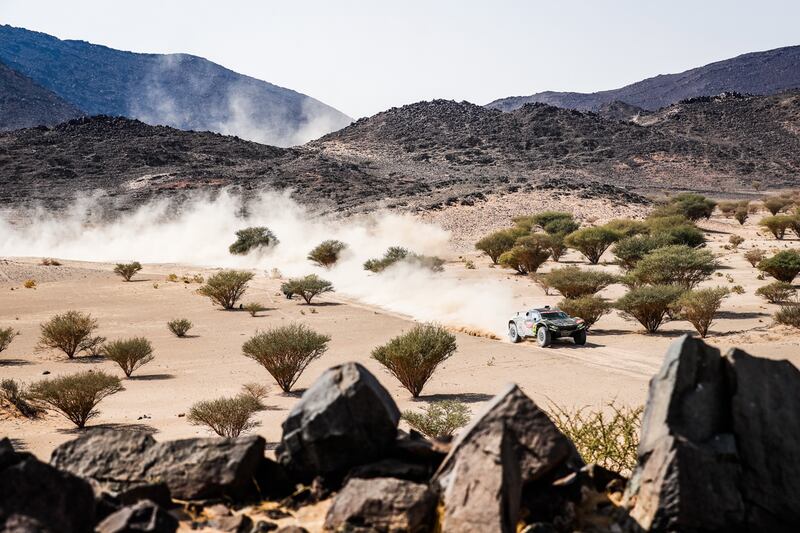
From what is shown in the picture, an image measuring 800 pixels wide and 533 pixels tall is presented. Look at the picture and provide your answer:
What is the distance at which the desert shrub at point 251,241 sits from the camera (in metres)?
56.2

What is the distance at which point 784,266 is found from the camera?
32.9 m

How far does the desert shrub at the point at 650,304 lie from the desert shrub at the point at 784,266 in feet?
35.5

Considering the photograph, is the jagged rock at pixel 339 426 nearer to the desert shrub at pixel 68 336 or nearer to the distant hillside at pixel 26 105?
the desert shrub at pixel 68 336

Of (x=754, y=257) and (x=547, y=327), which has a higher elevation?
(x=754, y=257)

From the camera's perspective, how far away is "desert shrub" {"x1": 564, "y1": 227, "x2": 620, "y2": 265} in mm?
45862

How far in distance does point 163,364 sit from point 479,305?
13704 millimetres

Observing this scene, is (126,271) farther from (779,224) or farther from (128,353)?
(779,224)

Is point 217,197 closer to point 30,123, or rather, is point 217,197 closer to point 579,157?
point 579,157

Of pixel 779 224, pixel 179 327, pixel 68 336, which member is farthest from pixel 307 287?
pixel 779 224

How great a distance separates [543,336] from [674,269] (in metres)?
11.0

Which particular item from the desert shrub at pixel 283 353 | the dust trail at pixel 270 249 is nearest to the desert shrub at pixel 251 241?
the dust trail at pixel 270 249

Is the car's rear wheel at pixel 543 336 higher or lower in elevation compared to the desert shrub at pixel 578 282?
lower

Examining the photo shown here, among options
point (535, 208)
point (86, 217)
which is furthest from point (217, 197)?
point (535, 208)

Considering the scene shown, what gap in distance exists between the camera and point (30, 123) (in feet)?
518
